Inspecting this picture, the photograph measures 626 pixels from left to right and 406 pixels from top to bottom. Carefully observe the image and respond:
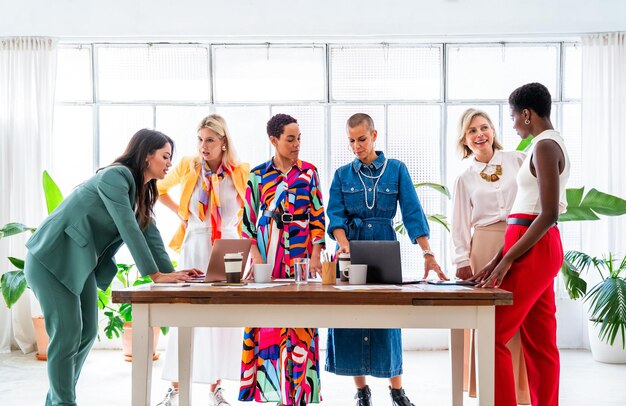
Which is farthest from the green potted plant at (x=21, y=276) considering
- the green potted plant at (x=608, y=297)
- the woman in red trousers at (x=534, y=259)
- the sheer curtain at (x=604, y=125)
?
the sheer curtain at (x=604, y=125)

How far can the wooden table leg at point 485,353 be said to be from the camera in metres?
2.47

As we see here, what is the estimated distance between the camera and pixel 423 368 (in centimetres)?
525

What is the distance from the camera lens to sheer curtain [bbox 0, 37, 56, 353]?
238 inches

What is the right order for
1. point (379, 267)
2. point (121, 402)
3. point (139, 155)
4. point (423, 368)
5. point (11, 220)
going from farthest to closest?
point (11, 220) → point (423, 368) → point (121, 402) → point (139, 155) → point (379, 267)

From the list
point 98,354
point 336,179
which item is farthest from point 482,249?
point 98,354

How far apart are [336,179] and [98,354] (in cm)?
344

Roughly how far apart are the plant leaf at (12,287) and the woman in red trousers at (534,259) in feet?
12.5

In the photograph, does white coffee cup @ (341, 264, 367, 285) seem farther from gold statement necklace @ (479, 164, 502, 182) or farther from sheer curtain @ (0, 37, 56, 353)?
sheer curtain @ (0, 37, 56, 353)

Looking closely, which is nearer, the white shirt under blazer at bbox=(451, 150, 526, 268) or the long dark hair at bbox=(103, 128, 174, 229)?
the long dark hair at bbox=(103, 128, 174, 229)

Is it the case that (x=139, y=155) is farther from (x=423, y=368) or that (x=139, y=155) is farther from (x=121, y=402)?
(x=423, y=368)

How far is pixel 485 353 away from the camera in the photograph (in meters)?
2.49

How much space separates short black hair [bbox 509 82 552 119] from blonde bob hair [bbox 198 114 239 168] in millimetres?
1643

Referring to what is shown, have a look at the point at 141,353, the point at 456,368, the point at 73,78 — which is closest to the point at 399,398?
the point at 456,368

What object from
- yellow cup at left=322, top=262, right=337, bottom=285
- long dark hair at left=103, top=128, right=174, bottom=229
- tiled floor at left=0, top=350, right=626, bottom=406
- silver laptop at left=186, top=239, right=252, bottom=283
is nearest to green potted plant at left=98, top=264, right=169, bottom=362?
tiled floor at left=0, top=350, right=626, bottom=406
